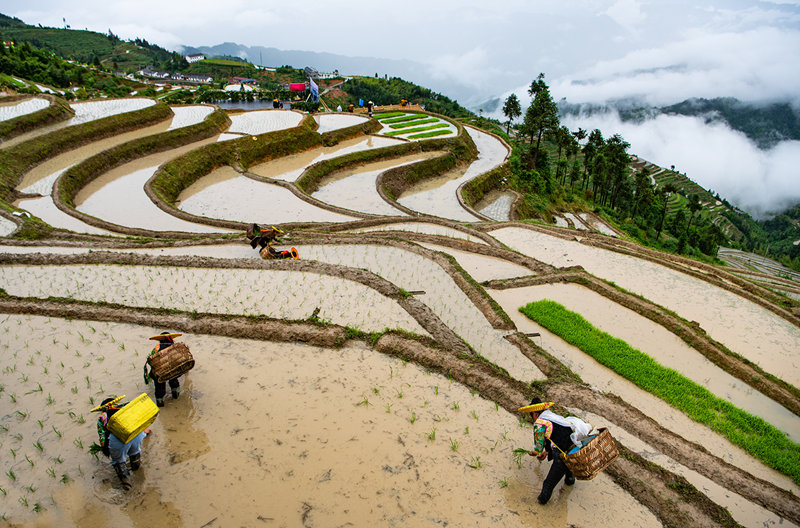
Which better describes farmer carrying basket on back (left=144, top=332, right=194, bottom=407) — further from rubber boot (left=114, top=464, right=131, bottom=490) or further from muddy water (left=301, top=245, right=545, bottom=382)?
muddy water (left=301, top=245, right=545, bottom=382)

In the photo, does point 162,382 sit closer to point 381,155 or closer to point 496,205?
point 496,205

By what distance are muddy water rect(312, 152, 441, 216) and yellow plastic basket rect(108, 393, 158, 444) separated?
1572cm

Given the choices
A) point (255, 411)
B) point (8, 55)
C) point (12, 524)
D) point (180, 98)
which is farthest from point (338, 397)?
point (8, 55)

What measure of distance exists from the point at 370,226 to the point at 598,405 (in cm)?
1161

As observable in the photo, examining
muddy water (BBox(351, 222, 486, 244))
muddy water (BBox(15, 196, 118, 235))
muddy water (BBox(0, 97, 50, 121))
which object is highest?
muddy water (BBox(0, 97, 50, 121))

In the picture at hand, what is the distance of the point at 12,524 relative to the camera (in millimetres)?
4277

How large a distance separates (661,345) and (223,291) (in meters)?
9.54

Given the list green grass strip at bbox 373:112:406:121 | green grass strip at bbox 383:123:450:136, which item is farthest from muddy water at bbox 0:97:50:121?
green grass strip at bbox 373:112:406:121

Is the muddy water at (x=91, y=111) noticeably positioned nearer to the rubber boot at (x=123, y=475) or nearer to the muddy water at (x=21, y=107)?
the muddy water at (x=21, y=107)

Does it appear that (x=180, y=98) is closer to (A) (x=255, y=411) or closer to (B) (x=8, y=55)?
(B) (x=8, y=55)

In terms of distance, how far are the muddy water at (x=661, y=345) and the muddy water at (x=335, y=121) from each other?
81.4 ft

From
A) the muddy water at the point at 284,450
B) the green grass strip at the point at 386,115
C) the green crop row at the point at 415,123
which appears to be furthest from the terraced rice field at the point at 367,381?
the green grass strip at the point at 386,115

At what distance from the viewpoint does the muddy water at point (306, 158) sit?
2394 centimetres

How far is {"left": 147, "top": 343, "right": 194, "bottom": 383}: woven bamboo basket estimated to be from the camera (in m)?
5.37
